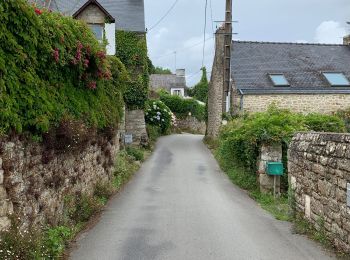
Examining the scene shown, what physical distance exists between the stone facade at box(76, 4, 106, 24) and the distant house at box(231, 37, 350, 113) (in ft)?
26.6

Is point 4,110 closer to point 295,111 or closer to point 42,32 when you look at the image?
point 42,32

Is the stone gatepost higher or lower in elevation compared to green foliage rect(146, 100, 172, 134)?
lower

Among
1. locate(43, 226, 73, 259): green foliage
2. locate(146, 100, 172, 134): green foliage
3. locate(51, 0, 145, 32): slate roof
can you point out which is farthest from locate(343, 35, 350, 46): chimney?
locate(43, 226, 73, 259): green foliage

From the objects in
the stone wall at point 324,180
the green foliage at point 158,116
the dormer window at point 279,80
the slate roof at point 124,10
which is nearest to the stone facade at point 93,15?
the slate roof at point 124,10

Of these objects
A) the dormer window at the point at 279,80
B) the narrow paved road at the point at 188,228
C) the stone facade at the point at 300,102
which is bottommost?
the narrow paved road at the point at 188,228

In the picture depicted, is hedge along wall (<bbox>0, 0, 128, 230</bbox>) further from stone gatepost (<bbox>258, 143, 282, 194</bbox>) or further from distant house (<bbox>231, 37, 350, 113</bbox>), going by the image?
distant house (<bbox>231, 37, 350, 113</bbox>)

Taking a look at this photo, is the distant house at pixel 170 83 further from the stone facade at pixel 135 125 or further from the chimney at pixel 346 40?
the stone facade at pixel 135 125

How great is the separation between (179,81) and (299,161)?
64069mm

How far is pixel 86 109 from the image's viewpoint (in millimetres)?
10789

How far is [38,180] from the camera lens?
25.8ft

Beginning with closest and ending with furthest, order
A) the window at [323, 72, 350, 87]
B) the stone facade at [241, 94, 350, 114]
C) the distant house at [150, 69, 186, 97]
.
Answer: the stone facade at [241, 94, 350, 114] < the window at [323, 72, 350, 87] < the distant house at [150, 69, 186, 97]

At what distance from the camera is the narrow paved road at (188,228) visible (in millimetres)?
7918

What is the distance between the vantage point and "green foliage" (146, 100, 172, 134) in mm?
37938

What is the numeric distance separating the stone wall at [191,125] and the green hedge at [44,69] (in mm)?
40712
